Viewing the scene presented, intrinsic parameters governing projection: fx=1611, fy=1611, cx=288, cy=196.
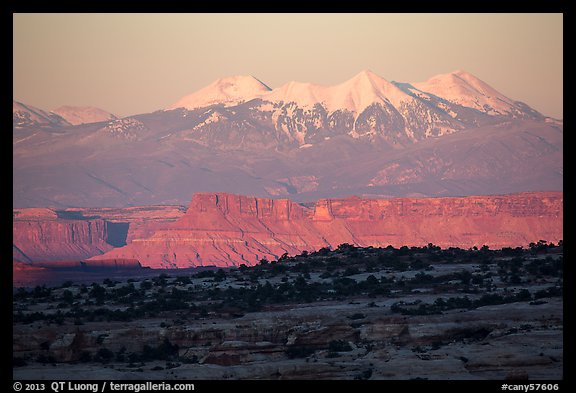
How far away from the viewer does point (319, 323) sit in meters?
78.2

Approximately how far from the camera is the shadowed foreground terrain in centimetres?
6500

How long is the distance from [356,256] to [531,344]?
42.7m

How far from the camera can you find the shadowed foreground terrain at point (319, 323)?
65000 millimetres

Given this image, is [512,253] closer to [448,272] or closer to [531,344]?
[448,272]

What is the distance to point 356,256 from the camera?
10969 cm

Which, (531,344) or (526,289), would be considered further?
(526,289)

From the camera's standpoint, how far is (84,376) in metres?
64.9

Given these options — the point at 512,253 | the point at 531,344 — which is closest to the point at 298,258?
the point at 512,253
